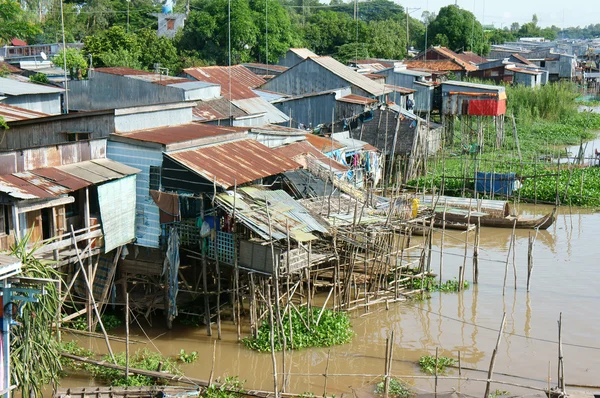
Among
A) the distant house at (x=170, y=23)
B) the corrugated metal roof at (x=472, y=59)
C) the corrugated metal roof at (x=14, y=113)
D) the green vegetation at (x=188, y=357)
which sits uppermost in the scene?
the distant house at (x=170, y=23)

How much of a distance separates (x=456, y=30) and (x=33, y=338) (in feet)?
177

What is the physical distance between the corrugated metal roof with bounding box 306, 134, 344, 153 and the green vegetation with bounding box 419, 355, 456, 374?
8595mm

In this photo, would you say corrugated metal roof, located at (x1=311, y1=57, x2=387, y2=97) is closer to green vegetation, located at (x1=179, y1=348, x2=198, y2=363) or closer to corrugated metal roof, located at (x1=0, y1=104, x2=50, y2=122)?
corrugated metal roof, located at (x1=0, y1=104, x2=50, y2=122)

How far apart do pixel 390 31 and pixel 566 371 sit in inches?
1774

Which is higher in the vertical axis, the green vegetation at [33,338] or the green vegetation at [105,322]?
the green vegetation at [33,338]

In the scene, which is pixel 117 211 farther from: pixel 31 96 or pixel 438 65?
pixel 438 65

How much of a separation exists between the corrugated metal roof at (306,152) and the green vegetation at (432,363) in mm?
6434

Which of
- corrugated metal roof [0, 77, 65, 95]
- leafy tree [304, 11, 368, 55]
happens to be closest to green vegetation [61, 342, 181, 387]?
corrugated metal roof [0, 77, 65, 95]

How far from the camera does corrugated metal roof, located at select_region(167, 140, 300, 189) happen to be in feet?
47.2

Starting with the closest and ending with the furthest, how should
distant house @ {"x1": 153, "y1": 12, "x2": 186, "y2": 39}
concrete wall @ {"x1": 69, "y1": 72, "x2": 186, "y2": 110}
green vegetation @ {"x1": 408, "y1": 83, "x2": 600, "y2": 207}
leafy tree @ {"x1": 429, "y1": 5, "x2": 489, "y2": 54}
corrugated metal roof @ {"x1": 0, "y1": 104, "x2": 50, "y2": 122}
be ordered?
corrugated metal roof @ {"x1": 0, "y1": 104, "x2": 50, "y2": 122}
concrete wall @ {"x1": 69, "y1": 72, "x2": 186, "y2": 110}
green vegetation @ {"x1": 408, "y1": 83, "x2": 600, "y2": 207}
distant house @ {"x1": 153, "y1": 12, "x2": 186, "y2": 39}
leafy tree @ {"x1": 429, "y1": 5, "x2": 489, "y2": 54}

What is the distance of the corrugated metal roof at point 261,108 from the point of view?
925 inches

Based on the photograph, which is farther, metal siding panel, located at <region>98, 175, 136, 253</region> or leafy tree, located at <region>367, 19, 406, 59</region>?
leafy tree, located at <region>367, 19, 406, 59</region>

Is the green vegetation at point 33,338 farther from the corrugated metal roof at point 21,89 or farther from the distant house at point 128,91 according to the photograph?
Answer: the distant house at point 128,91

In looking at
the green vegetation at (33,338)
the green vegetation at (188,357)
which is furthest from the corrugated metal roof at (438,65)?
the green vegetation at (33,338)
